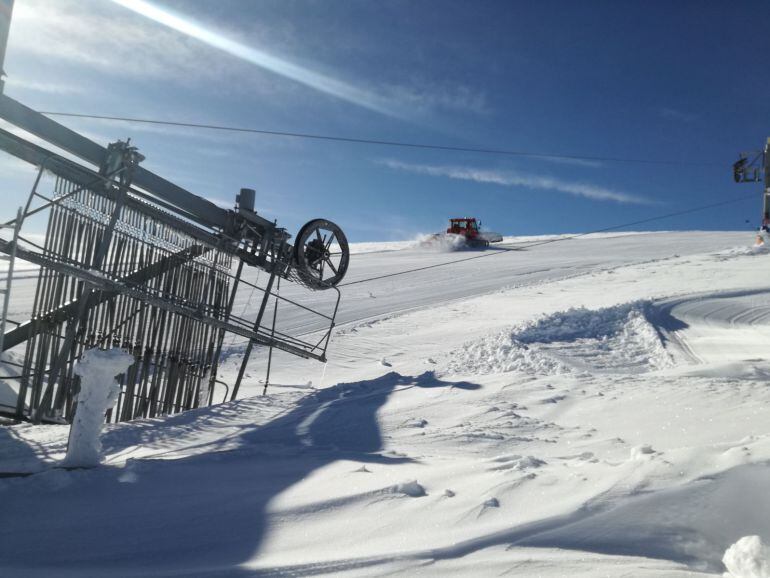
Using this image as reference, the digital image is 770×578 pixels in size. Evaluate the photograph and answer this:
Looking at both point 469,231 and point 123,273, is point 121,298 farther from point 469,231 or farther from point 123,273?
point 469,231

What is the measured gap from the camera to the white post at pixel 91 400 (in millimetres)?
3959

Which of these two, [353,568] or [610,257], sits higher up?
[610,257]

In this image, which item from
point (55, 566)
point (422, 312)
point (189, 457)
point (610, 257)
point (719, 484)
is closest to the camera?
point (55, 566)

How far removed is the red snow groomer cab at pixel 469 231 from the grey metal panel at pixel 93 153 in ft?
94.5

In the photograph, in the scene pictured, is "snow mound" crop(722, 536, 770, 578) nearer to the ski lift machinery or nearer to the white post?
the white post

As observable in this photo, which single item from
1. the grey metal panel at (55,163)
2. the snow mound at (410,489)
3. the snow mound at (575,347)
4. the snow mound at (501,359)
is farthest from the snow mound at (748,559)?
the grey metal panel at (55,163)

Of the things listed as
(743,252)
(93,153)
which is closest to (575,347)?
(93,153)

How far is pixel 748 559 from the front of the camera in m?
2.30

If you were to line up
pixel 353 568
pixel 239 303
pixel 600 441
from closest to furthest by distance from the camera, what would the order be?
pixel 353 568, pixel 600 441, pixel 239 303

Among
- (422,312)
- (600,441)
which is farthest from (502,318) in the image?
(600,441)

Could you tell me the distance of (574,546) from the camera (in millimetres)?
2514

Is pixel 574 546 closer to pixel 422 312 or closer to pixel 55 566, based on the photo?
pixel 55 566

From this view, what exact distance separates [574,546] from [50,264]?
6582 mm

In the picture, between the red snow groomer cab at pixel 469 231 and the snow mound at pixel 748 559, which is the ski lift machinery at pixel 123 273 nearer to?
the snow mound at pixel 748 559
